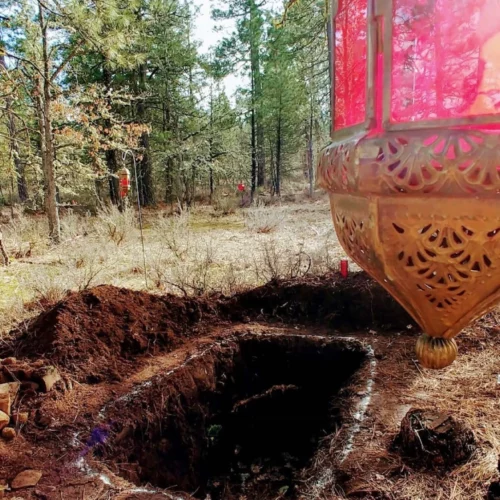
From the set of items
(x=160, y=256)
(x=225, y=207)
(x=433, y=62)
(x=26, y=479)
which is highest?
(x=433, y=62)

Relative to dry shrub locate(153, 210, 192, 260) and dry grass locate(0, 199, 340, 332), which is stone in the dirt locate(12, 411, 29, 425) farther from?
dry shrub locate(153, 210, 192, 260)

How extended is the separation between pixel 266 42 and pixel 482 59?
58.1ft

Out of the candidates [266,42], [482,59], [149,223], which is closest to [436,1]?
[482,59]

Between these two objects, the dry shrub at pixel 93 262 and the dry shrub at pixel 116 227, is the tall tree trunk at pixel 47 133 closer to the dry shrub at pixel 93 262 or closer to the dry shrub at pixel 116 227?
the dry shrub at pixel 116 227

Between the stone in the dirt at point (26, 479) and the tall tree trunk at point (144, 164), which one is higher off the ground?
the tall tree trunk at point (144, 164)

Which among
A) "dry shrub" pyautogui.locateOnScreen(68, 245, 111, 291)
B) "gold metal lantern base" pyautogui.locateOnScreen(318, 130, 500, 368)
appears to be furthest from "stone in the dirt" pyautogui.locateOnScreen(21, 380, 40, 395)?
"gold metal lantern base" pyautogui.locateOnScreen(318, 130, 500, 368)

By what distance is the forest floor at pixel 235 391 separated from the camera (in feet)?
7.37

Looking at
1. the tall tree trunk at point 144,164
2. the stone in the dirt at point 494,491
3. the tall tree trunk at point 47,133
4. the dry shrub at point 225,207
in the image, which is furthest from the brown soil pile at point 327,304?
the tall tree trunk at point 144,164

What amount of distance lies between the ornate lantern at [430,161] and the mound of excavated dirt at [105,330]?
3216 mm

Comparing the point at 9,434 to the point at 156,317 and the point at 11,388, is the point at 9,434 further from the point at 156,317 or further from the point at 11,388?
the point at 156,317

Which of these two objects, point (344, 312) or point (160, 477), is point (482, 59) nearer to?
point (160, 477)

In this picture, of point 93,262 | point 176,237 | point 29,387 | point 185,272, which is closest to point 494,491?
point 29,387

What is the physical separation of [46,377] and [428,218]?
321 cm

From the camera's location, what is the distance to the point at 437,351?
58cm
